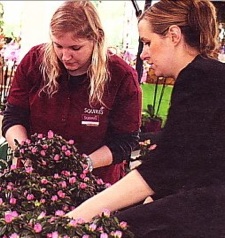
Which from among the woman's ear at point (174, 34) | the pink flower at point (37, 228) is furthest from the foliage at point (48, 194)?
the woman's ear at point (174, 34)

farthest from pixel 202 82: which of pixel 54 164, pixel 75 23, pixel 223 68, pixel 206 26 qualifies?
pixel 75 23

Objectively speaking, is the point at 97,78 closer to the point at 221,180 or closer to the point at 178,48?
the point at 178,48

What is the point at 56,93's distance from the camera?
207 centimetres

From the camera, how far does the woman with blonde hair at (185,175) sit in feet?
3.99

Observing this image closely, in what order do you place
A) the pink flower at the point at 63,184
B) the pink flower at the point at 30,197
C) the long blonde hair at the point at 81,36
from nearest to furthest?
the pink flower at the point at 30,197, the pink flower at the point at 63,184, the long blonde hair at the point at 81,36

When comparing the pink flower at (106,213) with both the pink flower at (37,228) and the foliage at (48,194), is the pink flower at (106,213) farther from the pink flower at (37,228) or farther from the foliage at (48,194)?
the pink flower at (37,228)

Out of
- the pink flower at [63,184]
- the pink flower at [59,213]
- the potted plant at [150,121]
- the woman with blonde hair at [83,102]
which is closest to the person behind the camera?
the pink flower at [59,213]

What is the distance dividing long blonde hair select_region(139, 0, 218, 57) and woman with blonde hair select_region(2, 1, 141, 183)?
0.64 metres

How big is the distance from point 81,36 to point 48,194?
0.69 meters

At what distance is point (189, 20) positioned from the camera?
4.38 ft

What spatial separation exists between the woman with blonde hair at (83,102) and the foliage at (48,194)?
33cm

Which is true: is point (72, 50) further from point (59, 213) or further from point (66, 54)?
point (59, 213)

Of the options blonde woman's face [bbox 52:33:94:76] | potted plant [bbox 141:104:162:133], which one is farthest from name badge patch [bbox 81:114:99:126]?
potted plant [bbox 141:104:162:133]

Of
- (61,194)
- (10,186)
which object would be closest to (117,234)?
(61,194)
